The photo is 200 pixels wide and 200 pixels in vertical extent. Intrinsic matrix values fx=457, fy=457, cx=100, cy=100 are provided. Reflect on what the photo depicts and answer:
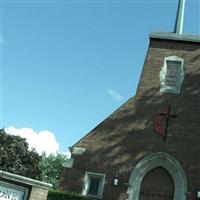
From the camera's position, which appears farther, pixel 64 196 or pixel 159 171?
pixel 159 171

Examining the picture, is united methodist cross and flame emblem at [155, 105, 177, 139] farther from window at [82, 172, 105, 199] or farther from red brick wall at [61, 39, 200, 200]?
window at [82, 172, 105, 199]

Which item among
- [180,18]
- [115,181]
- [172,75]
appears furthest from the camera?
[180,18]

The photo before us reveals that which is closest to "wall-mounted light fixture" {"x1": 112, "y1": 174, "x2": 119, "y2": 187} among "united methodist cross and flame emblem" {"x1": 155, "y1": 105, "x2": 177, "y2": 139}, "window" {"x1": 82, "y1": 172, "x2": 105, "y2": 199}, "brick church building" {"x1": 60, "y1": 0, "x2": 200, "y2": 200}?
"brick church building" {"x1": 60, "y1": 0, "x2": 200, "y2": 200}

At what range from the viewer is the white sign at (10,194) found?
946 cm

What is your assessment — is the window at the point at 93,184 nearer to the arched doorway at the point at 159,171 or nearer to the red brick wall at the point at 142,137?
the red brick wall at the point at 142,137

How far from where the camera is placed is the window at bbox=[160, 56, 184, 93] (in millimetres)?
21062

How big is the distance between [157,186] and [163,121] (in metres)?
2.86

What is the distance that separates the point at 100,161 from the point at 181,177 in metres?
3.47

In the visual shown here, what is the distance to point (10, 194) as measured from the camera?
9.59 meters

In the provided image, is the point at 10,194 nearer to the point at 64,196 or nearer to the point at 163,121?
the point at 64,196

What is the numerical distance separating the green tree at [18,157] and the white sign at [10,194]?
1442 inches

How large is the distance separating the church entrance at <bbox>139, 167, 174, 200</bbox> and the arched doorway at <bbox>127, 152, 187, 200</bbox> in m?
0.04

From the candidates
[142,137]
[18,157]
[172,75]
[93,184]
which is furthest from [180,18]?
[18,157]

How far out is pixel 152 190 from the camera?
1933 cm
